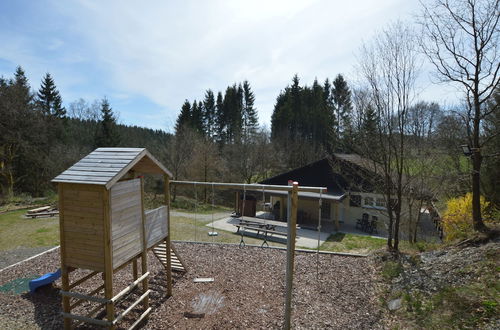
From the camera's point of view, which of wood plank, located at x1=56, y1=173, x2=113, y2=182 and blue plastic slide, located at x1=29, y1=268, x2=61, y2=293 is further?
blue plastic slide, located at x1=29, y1=268, x2=61, y2=293

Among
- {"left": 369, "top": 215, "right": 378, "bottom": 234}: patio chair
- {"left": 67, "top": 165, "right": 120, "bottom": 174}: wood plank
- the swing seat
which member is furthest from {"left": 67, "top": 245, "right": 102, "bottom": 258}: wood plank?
{"left": 369, "top": 215, "right": 378, "bottom": 234}: patio chair

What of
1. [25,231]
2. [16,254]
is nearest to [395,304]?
[16,254]

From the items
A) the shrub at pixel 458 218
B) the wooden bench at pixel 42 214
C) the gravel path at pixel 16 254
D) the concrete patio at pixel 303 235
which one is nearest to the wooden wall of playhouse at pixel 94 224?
the gravel path at pixel 16 254

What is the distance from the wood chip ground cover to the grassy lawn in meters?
2.97

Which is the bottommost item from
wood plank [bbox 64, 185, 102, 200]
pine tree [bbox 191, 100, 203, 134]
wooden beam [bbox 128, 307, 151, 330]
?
wooden beam [bbox 128, 307, 151, 330]

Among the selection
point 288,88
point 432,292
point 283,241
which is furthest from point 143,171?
point 288,88

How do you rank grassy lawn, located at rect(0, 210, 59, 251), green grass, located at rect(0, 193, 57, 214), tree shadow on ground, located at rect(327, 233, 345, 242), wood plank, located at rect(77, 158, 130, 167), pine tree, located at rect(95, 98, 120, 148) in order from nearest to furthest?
wood plank, located at rect(77, 158, 130, 167) < grassy lawn, located at rect(0, 210, 59, 251) < tree shadow on ground, located at rect(327, 233, 345, 242) < green grass, located at rect(0, 193, 57, 214) < pine tree, located at rect(95, 98, 120, 148)

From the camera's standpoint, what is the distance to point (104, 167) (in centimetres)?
487

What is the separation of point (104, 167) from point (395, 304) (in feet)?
21.3

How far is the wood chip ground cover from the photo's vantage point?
17.4 feet

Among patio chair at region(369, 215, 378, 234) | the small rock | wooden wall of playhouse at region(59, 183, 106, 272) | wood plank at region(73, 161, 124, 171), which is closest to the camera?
wooden wall of playhouse at region(59, 183, 106, 272)

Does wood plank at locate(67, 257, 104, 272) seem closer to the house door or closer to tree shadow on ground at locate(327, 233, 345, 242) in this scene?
tree shadow on ground at locate(327, 233, 345, 242)

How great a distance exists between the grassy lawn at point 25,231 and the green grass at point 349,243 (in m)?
11.8

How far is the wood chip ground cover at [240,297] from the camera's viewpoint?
529 cm
